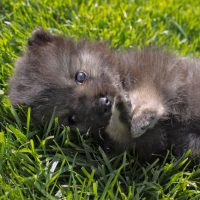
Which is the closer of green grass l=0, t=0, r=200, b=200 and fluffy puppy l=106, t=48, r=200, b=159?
green grass l=0, t=0, r=200, b=200

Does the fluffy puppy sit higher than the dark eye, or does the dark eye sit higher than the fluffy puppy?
the dark eye

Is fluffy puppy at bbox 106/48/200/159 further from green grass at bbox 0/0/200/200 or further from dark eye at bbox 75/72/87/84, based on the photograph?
dark eye at bbox 75/72/87/84

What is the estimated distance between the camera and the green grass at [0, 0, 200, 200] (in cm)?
318

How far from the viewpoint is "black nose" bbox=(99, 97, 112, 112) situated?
133 inches

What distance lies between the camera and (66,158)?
338 cm

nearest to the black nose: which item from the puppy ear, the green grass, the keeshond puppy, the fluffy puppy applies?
the keeshond puppy

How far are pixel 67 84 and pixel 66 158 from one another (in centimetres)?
66

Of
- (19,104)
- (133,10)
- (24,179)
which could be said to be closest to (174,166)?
(24,179)

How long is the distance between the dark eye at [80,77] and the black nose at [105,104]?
0.38 m

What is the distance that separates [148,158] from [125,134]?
Result: 10.6 inches

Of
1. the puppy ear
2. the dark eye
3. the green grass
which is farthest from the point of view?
the puppy ear

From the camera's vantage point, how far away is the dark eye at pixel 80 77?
377cm

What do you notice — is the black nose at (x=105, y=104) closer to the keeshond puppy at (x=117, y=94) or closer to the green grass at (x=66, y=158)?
the keeshond puppy at (x=117, y=94)

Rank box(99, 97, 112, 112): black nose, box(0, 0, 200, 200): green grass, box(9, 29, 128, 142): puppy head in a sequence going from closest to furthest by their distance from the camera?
box(0, 0, 200, 200): green grass → box(99, 97, 112, 112): black nose → box(9, 29, 128, 142): puppy head
